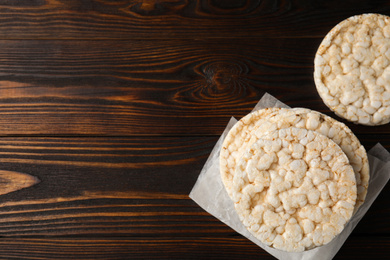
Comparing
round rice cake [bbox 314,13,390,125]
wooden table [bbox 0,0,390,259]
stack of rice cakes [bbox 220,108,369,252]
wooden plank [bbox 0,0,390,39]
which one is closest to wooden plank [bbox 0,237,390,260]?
wooden table [bbox 0,0,390,259]

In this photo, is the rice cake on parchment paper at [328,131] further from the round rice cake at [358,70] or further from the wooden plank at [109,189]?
the wooden plank at [109,189]

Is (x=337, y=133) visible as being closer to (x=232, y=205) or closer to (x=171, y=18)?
(x=232, y=205)

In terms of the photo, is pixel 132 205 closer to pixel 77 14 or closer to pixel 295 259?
pixel 295 259

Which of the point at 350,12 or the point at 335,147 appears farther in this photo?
the point at 350,12

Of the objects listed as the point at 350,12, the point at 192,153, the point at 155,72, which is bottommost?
the point at 192,153

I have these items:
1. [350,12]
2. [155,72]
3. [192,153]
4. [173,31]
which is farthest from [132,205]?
[350,12]

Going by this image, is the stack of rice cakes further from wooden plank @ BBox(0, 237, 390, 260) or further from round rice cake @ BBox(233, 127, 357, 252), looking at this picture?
wooden plank @ BBox(0, 237, 390, 260)
